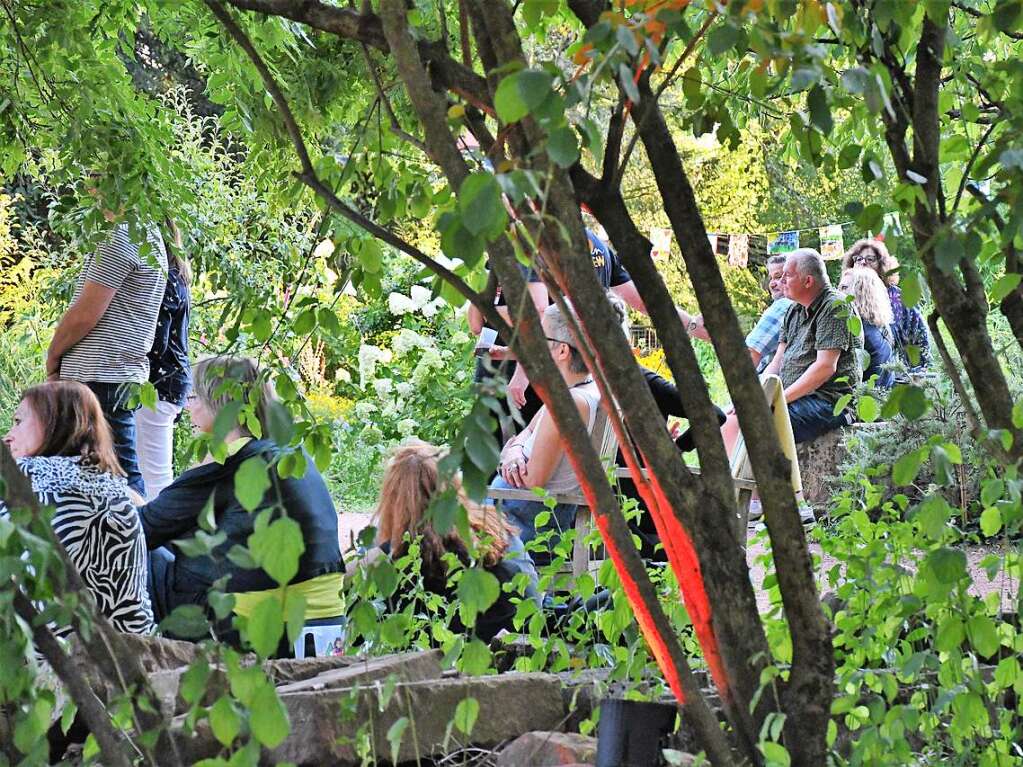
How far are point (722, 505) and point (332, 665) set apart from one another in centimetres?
135

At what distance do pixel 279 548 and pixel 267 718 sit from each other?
0.21m

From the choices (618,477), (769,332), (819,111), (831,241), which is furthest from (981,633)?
(831,241)

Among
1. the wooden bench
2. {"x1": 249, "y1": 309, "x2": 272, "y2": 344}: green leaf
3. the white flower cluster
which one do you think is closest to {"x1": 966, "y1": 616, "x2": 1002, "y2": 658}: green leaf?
{"x1": 249, "y1": 309, "x2": 272, "y2": 344}: green leaf

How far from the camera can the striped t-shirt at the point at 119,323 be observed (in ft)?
17.4

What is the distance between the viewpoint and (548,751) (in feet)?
7.23

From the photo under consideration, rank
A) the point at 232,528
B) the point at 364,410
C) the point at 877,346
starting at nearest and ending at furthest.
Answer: the point at 232,528 < the point at 877,346 < the point at 364,410

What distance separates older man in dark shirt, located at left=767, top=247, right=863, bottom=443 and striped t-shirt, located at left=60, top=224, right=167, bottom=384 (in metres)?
3.34

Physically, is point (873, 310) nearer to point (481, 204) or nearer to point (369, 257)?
point (369, 257)

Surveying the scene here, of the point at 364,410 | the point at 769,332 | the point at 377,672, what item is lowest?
the point at 377,672

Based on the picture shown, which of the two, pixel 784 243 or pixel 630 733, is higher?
pixel 784 243

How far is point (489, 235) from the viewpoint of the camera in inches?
45.8

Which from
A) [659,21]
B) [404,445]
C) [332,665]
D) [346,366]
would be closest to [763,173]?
[346,366]

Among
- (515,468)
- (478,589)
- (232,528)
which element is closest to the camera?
(478,589)

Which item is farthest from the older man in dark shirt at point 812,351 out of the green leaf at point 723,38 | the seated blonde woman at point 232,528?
the green leaf at point 723,38
